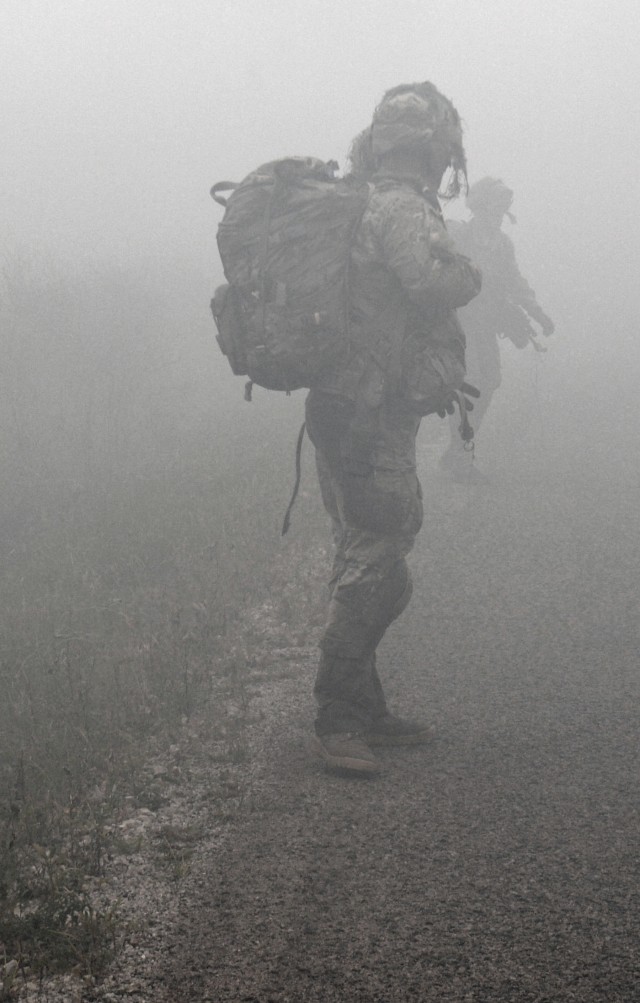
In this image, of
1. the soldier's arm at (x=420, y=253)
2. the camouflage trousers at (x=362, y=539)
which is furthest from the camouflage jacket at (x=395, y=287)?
the camouflage trousers at (x=362, y=539)

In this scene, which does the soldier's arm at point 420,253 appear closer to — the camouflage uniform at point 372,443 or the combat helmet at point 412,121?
the camouflage uniform at point 372,443

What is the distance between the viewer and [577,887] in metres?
2.89

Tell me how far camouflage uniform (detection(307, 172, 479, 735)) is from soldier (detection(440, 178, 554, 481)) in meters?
6.43

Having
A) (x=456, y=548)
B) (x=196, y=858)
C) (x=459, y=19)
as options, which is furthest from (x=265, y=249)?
(x=459, y=19)

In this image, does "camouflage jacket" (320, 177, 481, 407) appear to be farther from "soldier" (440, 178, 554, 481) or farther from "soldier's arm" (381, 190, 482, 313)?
"soldier" (440, 178, 554, 481)

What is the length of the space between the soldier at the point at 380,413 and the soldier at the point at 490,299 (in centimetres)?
640

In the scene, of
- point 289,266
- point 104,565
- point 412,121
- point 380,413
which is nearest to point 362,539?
point 380,413

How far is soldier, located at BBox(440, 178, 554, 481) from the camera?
10.7 metres

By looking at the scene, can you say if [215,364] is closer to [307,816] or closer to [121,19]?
[307,816]

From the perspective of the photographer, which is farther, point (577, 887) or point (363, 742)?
point (363, 742)

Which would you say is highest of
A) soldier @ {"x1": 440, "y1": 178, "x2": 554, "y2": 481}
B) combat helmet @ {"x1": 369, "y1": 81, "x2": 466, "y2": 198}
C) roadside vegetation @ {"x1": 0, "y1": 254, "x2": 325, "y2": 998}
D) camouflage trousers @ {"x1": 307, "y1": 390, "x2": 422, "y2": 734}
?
combat helmet @ {"x1": 369, "y1": 81, "x2": 466, "y2": 198}

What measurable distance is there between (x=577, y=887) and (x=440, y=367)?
7.02 ft

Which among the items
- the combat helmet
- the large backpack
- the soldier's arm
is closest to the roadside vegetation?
the large backpack

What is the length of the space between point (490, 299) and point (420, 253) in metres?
7.39
